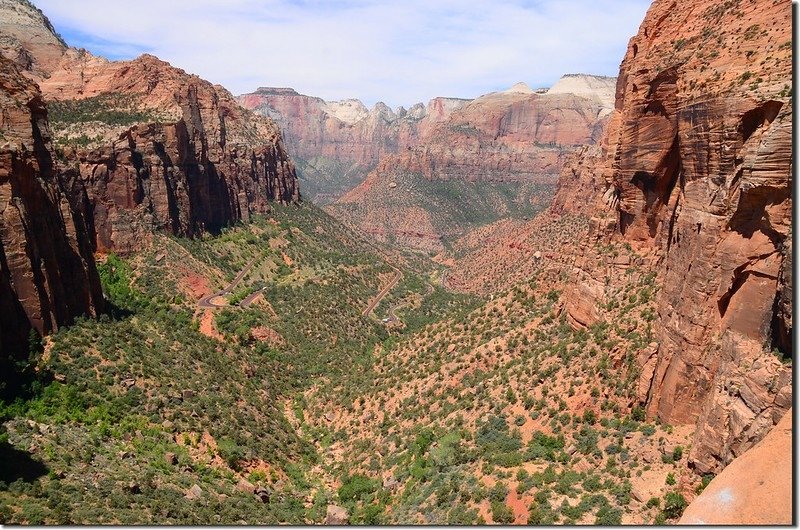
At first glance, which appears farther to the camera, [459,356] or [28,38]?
[28,38]

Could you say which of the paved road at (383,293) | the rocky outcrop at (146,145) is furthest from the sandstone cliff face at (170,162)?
the paved road at (383,293)

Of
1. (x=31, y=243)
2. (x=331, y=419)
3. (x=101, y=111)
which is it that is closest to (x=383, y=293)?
(x=331, y=419)

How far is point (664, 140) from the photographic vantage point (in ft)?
128

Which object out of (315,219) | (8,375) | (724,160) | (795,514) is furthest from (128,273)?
(795,514)

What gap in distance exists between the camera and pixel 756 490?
18234 mm

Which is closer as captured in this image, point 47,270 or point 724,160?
point 724,160

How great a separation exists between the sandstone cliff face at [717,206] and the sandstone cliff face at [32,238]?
44.8 m

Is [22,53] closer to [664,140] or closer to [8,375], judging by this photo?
[8,375]

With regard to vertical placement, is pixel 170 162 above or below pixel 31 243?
above

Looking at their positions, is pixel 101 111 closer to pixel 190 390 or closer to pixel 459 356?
pixel 190 390

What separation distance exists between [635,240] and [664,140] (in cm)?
865

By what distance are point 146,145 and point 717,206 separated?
79.8 m

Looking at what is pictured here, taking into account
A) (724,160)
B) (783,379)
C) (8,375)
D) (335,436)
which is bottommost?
(335,436)

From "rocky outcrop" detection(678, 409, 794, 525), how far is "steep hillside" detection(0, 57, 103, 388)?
42451 mm
